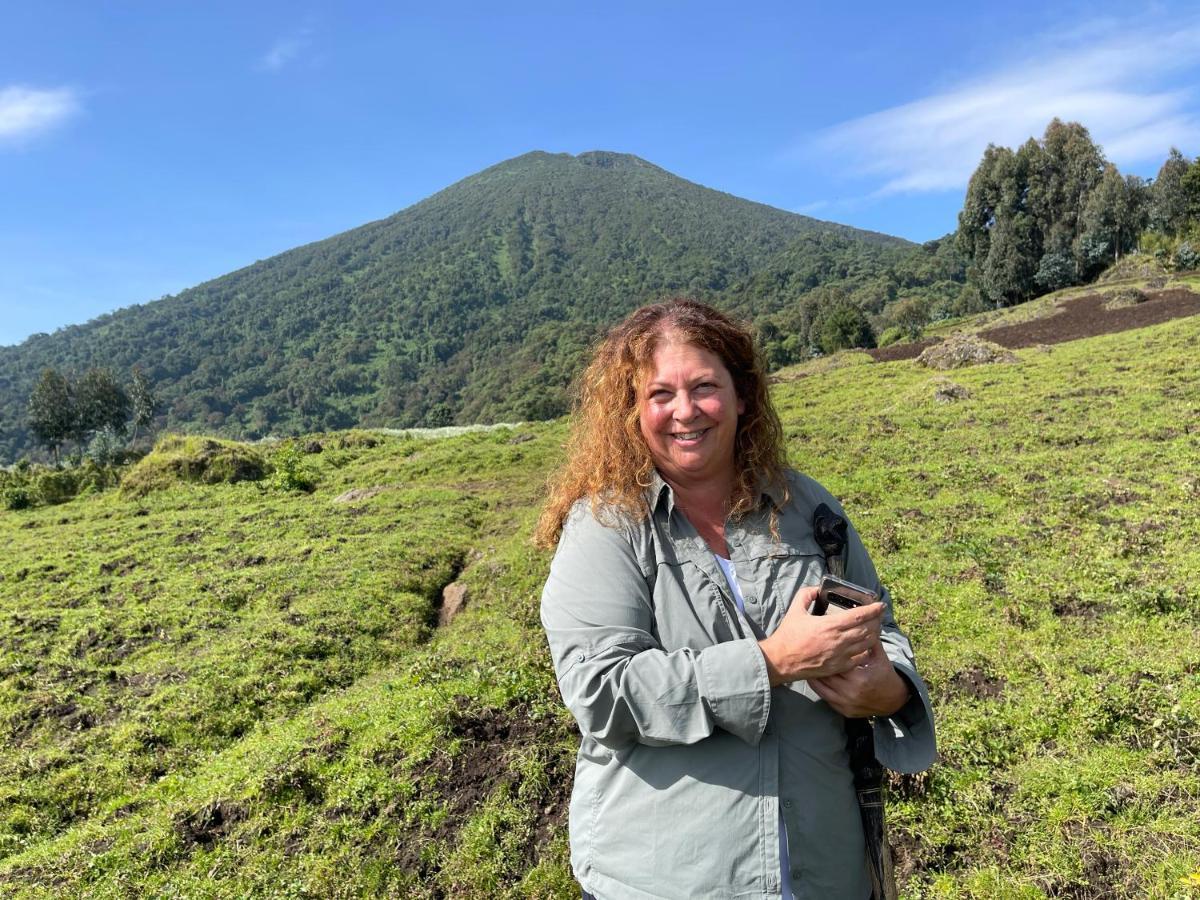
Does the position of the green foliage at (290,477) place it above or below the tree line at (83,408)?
below

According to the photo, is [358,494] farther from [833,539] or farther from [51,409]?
[51,409]

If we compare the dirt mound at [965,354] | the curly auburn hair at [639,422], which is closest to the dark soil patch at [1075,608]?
the curly auburn hair at [639,422]

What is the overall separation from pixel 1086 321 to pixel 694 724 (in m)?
30.2

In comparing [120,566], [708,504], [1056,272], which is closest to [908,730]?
[708,504]

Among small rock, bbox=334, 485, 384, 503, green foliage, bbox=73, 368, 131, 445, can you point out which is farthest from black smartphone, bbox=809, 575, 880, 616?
green foliage, bbox=73, 368, 131, 445

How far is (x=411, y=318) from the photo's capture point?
164 m

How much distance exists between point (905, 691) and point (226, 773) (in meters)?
5.97

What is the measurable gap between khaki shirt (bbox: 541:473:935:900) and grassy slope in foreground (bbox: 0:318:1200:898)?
2.45m

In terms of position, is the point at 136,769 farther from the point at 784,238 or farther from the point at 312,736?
the point at 784,238

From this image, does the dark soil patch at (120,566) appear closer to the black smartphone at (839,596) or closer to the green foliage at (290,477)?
the green foliage at (290,477)

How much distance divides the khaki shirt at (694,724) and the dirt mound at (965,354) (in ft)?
74.5

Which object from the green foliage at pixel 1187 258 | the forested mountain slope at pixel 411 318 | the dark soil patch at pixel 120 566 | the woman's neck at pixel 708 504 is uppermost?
the forested mountain slope at pixel 411 318

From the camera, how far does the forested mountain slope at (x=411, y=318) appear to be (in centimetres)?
12012

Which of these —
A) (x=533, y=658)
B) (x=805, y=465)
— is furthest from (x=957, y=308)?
(x=533, y=658)
